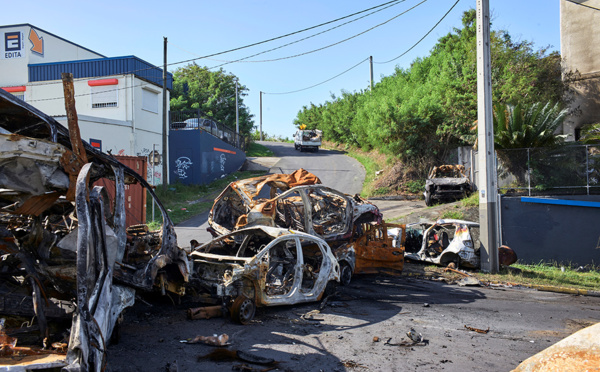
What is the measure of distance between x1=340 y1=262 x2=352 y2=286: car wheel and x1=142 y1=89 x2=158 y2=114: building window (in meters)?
18.8

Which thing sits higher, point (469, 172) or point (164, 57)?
point (164, 57)

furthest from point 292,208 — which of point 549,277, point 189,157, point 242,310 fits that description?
point 189,157

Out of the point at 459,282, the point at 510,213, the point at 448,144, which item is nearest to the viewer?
the point at 459,282

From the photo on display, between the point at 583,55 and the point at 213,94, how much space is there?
100ft

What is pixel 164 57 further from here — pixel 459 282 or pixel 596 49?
pixel 596 49

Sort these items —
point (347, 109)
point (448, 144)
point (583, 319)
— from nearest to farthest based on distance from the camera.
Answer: point (583, 319) < point (448, 144) < point (347, 109)

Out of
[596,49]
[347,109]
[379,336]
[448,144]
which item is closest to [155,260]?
[379,336]

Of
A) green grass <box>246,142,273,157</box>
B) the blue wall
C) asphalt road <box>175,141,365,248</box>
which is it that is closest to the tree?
green grass <box>246,142,273,157</box>

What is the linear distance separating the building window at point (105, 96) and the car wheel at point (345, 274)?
743 inches

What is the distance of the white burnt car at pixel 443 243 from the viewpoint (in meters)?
11.6

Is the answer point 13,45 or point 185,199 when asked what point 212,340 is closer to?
point 185,199

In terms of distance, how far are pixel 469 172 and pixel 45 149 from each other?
20.4m

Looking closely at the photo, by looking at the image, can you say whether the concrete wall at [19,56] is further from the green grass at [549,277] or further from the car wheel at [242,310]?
the green grass at [549,277]

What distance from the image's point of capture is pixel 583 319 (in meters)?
7.56
